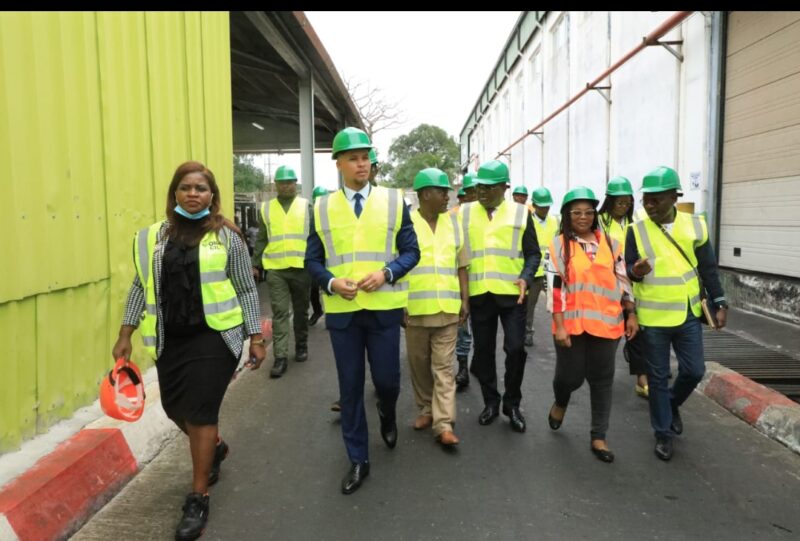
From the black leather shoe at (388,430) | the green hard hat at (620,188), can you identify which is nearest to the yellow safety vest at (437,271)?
the black leather shoe at (388,430)

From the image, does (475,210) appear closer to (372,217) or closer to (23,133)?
(372,217)

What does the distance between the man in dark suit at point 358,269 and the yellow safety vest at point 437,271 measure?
540 millimetres

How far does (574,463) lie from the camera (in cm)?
362

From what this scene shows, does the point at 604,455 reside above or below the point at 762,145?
below

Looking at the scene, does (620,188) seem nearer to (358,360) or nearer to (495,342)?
(495,342)

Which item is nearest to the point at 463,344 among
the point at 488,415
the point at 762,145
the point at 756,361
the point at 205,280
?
the point at 488,415

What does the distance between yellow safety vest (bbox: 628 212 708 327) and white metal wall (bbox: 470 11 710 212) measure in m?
5.66

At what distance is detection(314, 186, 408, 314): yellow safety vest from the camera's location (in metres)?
3.35

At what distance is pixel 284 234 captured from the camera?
5.96 metres

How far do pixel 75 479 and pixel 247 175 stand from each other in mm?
47173

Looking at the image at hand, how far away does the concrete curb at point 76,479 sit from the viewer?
260 cm

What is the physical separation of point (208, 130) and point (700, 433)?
5.25 meters

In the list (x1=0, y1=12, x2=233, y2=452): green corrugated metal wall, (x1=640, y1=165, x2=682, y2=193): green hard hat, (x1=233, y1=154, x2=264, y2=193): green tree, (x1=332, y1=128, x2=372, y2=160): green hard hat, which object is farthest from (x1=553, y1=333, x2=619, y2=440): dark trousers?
(x1=233, y1=154, x2=264, y2=193): green tree

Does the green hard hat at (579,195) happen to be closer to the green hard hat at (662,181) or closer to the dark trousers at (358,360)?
the green hard hat at (662,181)
